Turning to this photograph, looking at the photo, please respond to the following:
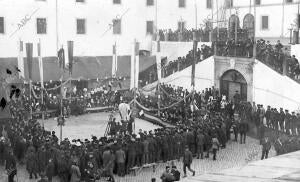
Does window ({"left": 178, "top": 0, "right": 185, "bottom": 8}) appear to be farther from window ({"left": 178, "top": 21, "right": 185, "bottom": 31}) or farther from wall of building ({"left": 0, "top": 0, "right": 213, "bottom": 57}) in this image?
window ({"left": 178, "top": 21, "right": 185, "bottom": 31})

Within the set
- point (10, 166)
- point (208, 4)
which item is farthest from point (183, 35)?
point (10, 166)

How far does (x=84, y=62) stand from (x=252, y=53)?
1446 centimetres

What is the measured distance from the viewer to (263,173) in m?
6.15

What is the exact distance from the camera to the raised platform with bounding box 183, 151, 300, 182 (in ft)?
19.2

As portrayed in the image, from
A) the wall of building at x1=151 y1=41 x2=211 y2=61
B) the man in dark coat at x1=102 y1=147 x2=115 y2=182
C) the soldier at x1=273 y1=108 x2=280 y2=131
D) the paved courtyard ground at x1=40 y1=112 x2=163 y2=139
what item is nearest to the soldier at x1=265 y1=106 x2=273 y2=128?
the soldier at x1=273 y1=108 x2=280 y2=131

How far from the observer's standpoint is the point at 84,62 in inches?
1469

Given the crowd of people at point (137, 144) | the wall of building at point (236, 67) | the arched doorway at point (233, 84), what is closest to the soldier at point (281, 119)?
the crowd of people at point (137, 144)

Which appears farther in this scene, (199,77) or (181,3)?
(181,3)

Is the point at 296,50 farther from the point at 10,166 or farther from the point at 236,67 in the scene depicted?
the point at 10,166

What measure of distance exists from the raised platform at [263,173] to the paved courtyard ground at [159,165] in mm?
8329

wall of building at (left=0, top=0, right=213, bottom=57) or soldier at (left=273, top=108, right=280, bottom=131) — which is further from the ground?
wall of building at (left=0, top=0, right=213, bottom=57)

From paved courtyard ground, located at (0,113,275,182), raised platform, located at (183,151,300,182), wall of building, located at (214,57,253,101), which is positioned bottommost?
paved courtyard ground, located at (0,113,275,182)

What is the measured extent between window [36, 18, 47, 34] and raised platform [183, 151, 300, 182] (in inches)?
1212

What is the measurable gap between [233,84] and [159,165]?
12459 millimetres
